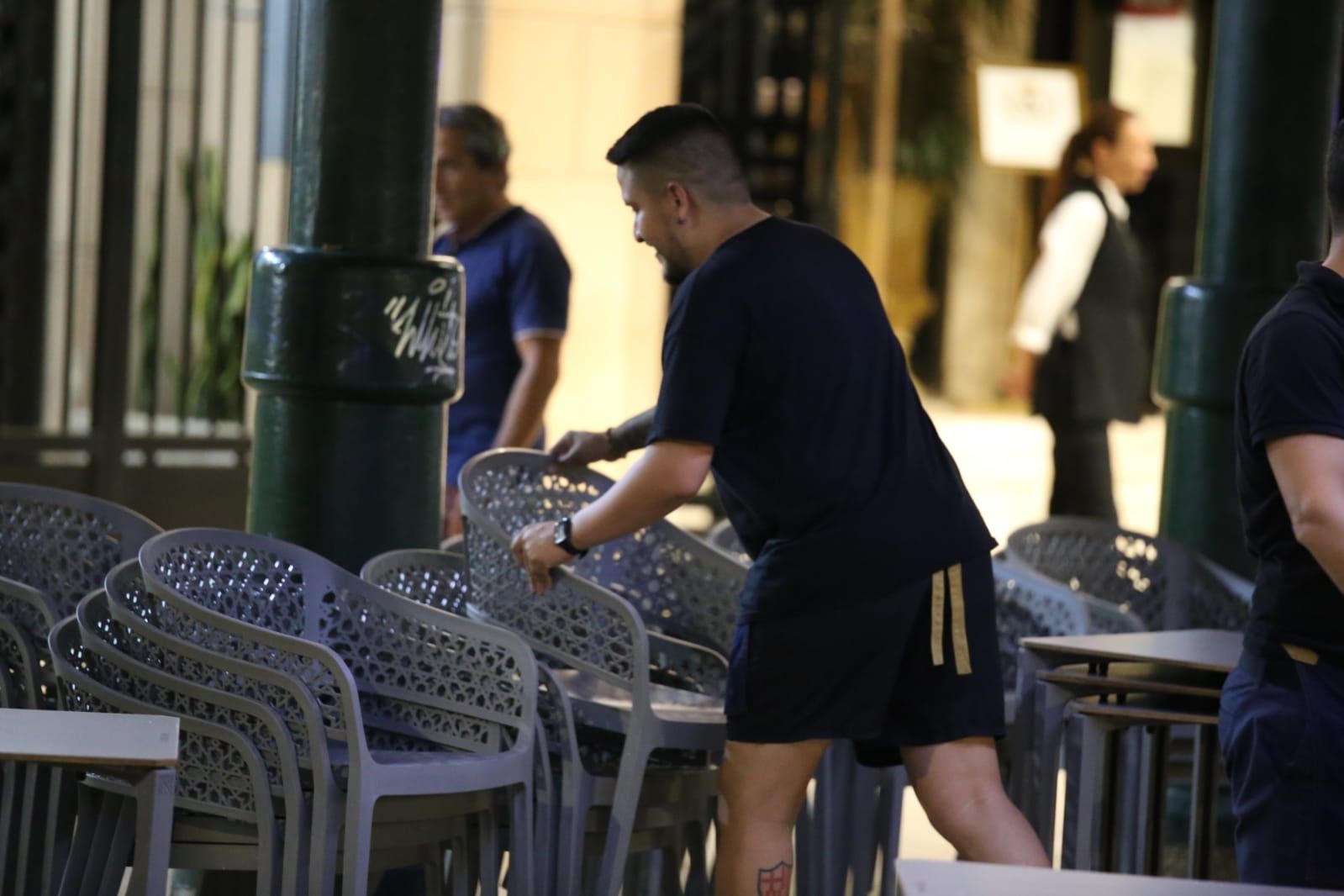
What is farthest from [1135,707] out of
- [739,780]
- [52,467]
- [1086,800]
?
[52,467]

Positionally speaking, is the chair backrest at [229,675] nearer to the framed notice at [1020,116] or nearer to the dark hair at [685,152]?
the dark hair at [685,152]

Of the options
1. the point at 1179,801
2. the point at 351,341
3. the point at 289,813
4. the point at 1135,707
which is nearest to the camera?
the point at 289,813

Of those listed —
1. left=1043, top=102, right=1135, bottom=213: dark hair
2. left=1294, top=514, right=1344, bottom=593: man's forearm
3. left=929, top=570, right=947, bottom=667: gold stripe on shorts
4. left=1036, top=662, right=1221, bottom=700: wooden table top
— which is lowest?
left=1036, top=662, right=1221, bottom=700: wooden table top

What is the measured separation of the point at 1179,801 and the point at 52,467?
13.5 ft

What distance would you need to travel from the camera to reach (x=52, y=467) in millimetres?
7844

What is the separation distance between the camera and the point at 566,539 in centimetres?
371

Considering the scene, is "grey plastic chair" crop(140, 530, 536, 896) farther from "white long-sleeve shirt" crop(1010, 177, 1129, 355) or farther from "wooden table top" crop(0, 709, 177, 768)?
"white long-sleeve shirt" crop(1010, 177, 1129, 355)

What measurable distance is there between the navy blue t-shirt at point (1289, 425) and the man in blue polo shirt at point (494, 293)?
2.62 meters

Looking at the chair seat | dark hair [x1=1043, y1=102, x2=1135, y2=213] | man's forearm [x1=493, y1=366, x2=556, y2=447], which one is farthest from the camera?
dark hair [x1=1043, y1=102, x2=1135, y2=213]

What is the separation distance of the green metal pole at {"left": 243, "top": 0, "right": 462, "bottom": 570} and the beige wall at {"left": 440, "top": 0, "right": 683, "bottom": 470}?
172 inches

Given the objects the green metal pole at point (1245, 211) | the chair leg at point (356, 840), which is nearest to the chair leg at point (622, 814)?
the chair leg at point (356, 840)

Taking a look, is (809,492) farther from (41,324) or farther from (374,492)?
(41,324)

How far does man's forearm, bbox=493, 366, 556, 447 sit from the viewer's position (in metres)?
Answer: 5.38

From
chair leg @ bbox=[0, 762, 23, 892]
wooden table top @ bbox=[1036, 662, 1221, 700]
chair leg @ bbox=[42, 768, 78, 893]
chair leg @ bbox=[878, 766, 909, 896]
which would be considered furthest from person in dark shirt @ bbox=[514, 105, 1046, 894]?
chair leg @ bbox=[0, 762, 23, 892]
